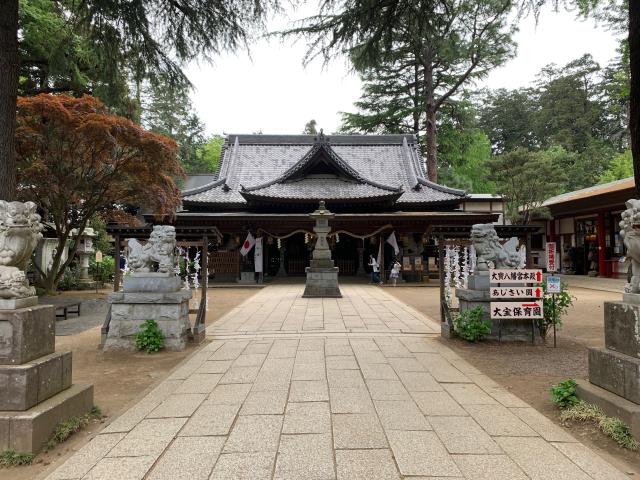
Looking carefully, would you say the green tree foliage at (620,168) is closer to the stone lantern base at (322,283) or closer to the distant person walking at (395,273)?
the distant person walking at (395,273)

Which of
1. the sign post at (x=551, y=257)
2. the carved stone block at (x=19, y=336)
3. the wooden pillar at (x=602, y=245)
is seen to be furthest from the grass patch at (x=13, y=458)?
the wooden pillar at (x=602, y=245)

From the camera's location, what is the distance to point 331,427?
329cm

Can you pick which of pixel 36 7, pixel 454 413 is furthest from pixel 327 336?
pixel 36 7

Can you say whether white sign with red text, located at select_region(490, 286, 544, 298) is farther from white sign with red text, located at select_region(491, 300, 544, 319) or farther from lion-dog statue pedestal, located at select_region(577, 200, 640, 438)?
lion-dog statue pedestal, located at select_region(577, 200, 640, 438)

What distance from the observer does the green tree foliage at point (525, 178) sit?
20094 millimetres

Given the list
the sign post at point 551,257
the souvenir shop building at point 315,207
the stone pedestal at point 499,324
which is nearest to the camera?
the stone pedestal at point 499,324

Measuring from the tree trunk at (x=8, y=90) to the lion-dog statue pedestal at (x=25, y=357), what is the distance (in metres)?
2.61

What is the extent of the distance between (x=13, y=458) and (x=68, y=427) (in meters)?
0.42

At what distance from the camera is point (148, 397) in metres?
4.12

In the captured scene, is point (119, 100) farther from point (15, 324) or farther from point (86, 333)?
point (15, 324)

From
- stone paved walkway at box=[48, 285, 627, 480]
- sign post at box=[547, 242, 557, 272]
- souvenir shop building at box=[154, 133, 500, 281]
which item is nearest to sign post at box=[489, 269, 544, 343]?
sign post at box=[547, 242, 557, 272]

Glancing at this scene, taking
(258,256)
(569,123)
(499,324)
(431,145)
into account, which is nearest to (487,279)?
(499,324)

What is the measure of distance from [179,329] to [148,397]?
221 cm

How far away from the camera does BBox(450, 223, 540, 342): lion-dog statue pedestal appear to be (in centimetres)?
668
